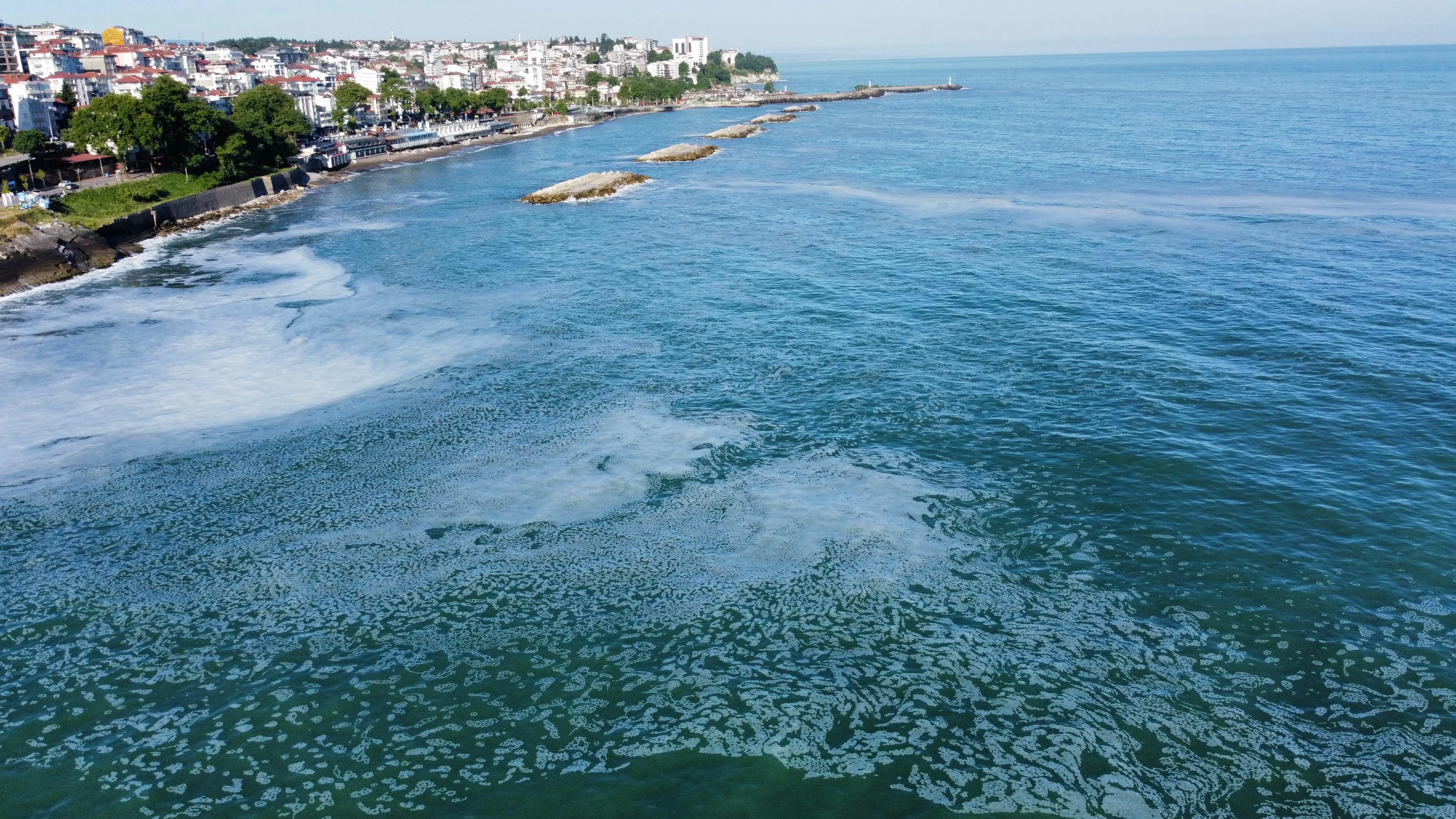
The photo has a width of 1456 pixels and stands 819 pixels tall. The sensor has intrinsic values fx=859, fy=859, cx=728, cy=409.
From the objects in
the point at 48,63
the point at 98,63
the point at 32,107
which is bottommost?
the point at 32,107

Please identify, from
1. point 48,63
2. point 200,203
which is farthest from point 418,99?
point 200,203

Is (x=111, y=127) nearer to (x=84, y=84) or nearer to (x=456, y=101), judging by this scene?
(x=84, y=84)

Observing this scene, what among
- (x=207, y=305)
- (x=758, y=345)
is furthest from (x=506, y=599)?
(x=207, y=305)

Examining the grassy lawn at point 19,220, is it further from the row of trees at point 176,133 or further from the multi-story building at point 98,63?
the multi-story building at point 98,63

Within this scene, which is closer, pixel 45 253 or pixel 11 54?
pixel 45 253

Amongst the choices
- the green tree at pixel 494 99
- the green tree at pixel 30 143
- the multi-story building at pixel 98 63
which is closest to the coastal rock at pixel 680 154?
the green tree at pixel 30 143
